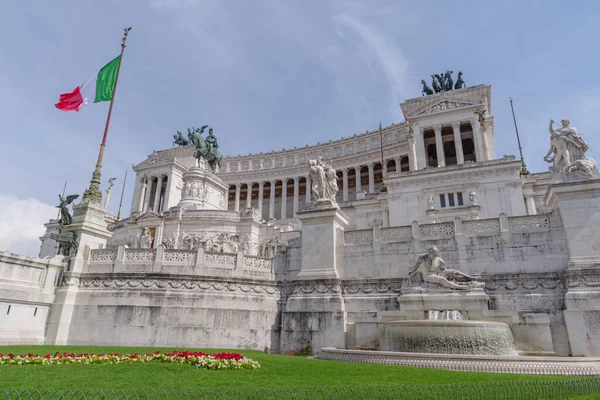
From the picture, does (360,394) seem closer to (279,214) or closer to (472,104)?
(472,104)

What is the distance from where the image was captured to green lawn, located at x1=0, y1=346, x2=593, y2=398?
8189 mm

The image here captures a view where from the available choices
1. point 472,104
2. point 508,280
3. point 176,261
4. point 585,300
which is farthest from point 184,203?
point 472,104

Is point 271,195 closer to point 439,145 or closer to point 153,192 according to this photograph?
point 153,192

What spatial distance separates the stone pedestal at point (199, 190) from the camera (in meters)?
47.5

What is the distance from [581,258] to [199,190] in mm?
41617

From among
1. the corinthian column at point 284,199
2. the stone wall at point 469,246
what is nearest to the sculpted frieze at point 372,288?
the stone wall at point 469,246

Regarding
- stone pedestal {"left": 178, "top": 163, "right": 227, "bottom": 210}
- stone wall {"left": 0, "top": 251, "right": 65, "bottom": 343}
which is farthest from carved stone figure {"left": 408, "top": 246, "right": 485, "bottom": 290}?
stone pedestal {"left": 178, "top": 163, "right": 227, "bottom": 210}

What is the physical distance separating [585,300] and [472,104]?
52314mm

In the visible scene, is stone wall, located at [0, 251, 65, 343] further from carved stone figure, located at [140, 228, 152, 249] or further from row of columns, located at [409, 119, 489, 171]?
row of columns, located at [409, 119, 489, 171]

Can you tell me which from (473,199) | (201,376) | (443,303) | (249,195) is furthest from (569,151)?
(249,195)

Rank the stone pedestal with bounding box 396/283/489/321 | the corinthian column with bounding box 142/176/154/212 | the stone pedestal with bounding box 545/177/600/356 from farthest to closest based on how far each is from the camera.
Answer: the corinthian column with bounding box 142/176/154/212
the stone pedestal with bounding box 396/283/489/321
the stone pedestal with bounding box 545/177/600/356

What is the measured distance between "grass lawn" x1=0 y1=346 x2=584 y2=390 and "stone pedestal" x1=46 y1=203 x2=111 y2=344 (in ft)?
30.3

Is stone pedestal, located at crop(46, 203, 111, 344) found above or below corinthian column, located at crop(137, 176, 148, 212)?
below

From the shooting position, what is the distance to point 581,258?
53.9 feet
